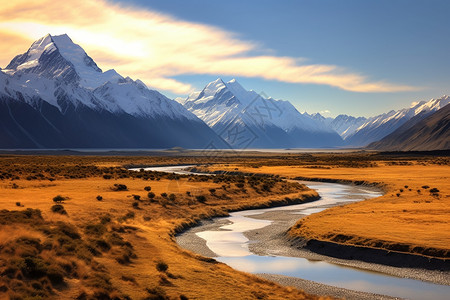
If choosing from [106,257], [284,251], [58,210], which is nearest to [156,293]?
[106,257]

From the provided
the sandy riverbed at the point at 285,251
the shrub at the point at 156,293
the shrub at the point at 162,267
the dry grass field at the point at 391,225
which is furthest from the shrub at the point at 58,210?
the shrub at the point at 156,293

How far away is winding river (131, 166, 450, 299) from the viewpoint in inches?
1081

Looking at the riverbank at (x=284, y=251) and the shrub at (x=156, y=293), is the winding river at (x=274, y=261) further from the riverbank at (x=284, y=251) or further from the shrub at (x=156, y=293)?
the shrub at (x=156, y=293)

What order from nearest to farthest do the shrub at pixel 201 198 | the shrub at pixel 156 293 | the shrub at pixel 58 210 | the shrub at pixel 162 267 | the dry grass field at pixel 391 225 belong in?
the shrub at pixel 156 293, the shrub at pixel 162 267, the dry grass field at pixel 391 225, the shrub at pixel 58 210, the shrub at pixel 201 198

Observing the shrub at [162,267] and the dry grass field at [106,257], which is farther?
the shrub at [162,267]

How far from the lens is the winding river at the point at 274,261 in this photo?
2745cm

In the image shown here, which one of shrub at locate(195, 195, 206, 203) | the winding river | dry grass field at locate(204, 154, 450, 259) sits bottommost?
the winding river

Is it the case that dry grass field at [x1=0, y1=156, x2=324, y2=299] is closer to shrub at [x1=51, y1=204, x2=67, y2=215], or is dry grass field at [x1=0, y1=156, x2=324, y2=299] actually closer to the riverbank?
shrub at [x1=51, y1=204, x2=67, y2=215]

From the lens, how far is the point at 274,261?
34.5 meters

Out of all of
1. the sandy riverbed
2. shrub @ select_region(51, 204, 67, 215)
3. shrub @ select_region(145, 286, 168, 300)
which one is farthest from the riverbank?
shrub @ select_region(51, 204, 67, 215)

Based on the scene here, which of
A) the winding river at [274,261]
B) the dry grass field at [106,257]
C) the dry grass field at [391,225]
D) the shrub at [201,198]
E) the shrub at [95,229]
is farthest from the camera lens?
the shrub at [201,198]

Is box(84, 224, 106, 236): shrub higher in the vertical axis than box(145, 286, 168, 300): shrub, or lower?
higher

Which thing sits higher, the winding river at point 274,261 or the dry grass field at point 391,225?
the dry grass field at point 391,225

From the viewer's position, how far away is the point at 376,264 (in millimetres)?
32844
